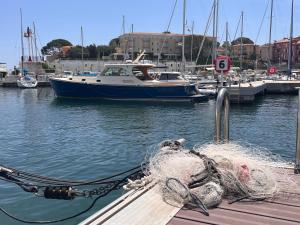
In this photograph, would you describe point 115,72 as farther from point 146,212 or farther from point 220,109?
point 146,212

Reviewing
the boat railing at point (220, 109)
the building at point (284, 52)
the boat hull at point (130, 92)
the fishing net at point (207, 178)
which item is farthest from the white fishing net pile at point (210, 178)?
the building at point (284, 52)

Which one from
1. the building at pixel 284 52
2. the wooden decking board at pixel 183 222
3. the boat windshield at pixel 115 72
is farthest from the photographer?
the building at pixel 284 52

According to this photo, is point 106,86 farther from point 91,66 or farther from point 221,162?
point 91,66

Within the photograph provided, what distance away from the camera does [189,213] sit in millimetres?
4070

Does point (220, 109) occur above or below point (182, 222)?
above

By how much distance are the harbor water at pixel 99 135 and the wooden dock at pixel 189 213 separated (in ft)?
10.6

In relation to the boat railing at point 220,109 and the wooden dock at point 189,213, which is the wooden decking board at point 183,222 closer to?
the wooden dock at point 189,213

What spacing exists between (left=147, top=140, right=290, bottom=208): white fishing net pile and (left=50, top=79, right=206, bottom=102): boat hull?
2784 cm

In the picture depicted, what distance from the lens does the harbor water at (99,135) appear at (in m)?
8.65

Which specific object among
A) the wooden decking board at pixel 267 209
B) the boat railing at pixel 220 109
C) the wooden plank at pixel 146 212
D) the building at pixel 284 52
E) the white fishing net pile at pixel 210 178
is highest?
the building at pixel 284 52

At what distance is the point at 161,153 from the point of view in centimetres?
539

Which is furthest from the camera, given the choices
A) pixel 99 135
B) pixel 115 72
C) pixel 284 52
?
pixel 284 52

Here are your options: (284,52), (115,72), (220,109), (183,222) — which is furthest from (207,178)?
(284,52)

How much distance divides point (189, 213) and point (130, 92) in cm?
2992
